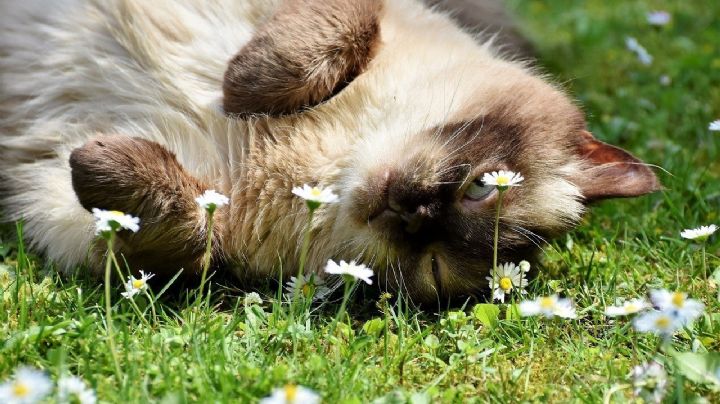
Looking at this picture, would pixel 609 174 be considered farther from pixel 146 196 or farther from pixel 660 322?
pixel 146 196

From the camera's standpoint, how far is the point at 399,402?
2.21 m

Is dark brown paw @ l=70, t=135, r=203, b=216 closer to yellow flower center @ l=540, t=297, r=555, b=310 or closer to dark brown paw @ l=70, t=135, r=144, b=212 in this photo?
dark brown paw @ l=70, t=135, r=144, b=212

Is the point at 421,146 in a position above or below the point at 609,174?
above

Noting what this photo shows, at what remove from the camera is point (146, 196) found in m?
2.82

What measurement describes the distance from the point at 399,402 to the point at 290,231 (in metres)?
1.06

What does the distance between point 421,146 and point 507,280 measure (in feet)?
1.80

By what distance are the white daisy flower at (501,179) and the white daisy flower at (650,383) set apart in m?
0.71

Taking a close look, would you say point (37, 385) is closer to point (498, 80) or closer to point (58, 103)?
point (58, 103)

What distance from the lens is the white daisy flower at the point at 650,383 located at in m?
2.12

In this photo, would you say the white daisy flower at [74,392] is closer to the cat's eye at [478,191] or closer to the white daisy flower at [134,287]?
the white daisy flower at [134,287]

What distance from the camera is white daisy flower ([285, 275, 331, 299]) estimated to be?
108 inches

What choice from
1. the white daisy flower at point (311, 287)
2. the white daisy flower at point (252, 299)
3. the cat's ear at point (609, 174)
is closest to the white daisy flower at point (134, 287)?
the white daisy flower at point (252, 299)

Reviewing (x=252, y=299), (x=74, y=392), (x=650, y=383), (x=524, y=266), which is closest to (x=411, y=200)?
(x=524, y=266)

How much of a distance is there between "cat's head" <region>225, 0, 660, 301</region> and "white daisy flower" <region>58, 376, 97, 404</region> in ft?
4.13
